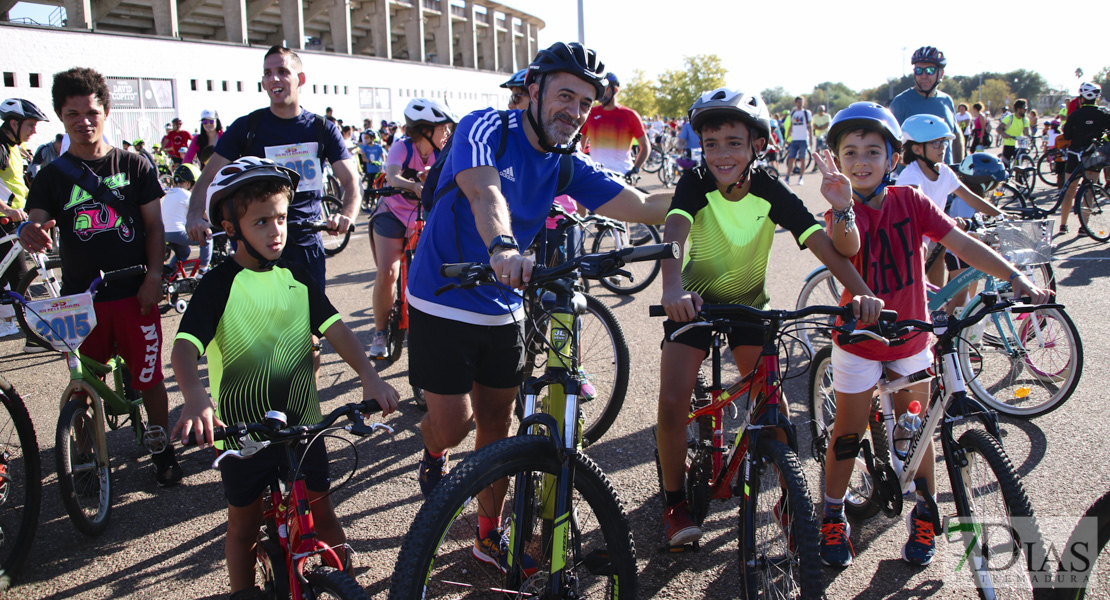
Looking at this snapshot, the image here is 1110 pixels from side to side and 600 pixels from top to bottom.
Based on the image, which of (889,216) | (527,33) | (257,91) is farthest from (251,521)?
(527,33)

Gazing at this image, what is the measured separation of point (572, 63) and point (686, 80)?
6038cm

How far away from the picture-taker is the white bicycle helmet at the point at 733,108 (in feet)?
9.45

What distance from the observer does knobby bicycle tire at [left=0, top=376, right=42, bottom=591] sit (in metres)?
3.20

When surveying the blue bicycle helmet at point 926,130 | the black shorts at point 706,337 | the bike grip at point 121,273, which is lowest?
the black shorts at point 706,337

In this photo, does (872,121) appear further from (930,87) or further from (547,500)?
(930,87)

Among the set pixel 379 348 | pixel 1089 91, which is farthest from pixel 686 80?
pixel 379 348

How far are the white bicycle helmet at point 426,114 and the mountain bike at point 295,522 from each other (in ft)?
12.2

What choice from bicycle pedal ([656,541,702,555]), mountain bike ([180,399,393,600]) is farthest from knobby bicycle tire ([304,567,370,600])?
bicycle pedal ([656,541,702,555])

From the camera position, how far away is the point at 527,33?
243ft

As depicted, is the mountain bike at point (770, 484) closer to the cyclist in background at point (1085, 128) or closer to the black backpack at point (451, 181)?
the black backpack at point (451, 181)

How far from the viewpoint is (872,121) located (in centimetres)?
306

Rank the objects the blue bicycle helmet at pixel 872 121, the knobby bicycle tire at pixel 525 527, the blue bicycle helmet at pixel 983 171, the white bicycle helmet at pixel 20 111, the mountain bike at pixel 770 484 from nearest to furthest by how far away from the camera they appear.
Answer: the knobby bicycle tire at pixel 525 527
the mountain bike at pixel 770 484
the blue bicycle helmet at pixel 872 121
the blue bicycle helmet at pixel 983 171
the white bicycle helmet at pixel 20 111

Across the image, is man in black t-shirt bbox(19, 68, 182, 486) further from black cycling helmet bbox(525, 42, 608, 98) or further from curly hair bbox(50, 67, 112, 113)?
black cycling helmet bbox(525, 42, 608, 98)

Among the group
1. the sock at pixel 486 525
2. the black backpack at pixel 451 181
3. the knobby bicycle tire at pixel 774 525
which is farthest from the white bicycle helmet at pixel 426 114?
the knobby bicycle tire at pixel 774 525
